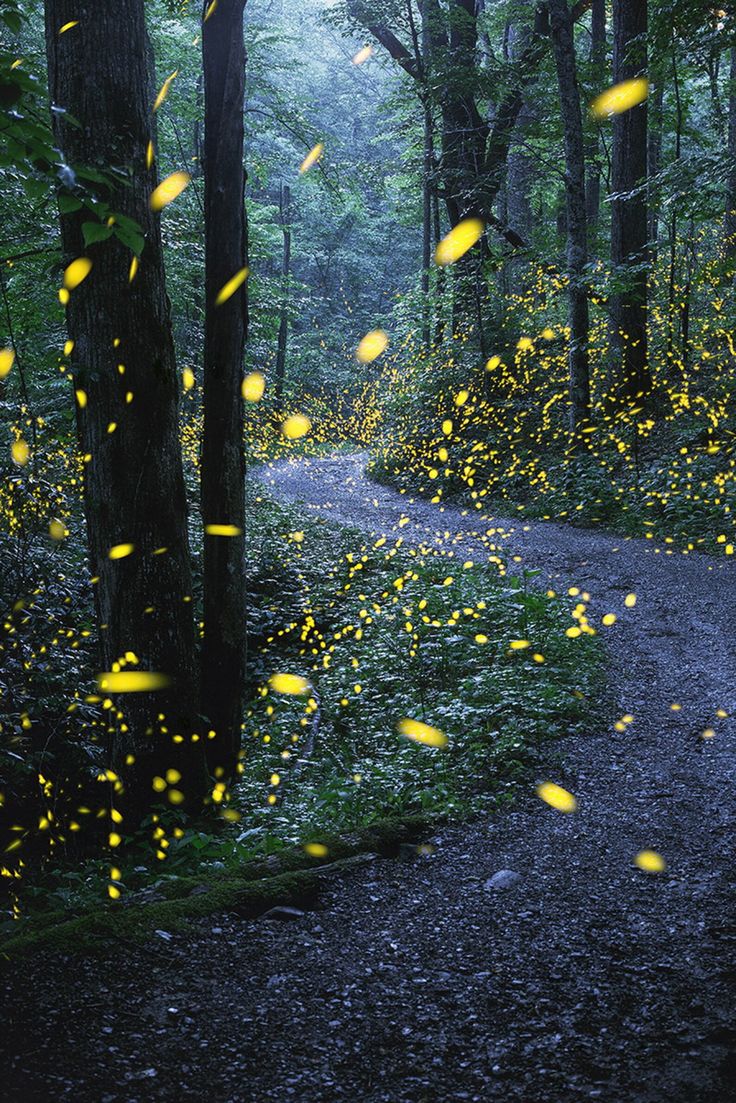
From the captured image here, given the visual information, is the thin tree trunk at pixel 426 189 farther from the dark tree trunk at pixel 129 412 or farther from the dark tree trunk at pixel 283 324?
the dark tree trunk at pixel 129 412

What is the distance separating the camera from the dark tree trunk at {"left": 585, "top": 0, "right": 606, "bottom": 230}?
17.7 m

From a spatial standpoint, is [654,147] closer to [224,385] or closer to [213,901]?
[224,385]

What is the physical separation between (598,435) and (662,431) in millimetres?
1120

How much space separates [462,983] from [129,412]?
369cm

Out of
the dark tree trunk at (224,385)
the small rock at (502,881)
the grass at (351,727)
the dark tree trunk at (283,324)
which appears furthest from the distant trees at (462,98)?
the small rock at (502,881)

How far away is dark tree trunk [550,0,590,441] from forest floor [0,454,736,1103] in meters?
9.80

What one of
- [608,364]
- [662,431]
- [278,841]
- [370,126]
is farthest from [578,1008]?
[370,126]

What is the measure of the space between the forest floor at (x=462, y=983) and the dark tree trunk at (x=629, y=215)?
10551 mm

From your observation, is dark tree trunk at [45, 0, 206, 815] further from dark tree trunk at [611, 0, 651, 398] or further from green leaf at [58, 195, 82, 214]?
dark tree trunk at [611, 0, 651, 398]

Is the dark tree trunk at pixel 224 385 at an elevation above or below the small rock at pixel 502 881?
above

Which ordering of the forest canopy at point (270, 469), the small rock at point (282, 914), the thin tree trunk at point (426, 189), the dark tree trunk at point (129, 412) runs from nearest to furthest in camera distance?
the small rock at point (282, 914) → the dark tree trunk at point (129, 412) → the forest canopy at point (270, 469) → the thin tree trunk at point (426, 189)

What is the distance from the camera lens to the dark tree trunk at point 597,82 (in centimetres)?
1772

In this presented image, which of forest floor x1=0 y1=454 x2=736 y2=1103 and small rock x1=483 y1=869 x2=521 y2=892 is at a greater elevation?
forest floor x1=0 y1=454 x2=736 y2=1103

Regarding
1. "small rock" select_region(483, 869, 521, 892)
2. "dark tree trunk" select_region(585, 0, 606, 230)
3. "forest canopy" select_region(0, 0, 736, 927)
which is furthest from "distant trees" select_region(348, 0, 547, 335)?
"small rock" select_region(483, 869, 521, 892)
